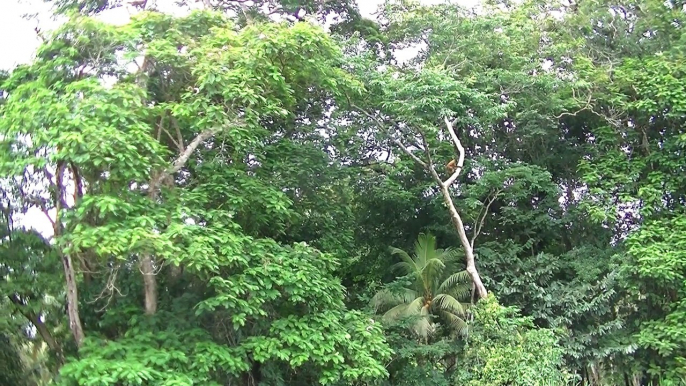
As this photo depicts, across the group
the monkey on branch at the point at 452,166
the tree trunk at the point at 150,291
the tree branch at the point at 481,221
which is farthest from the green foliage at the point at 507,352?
the tree trunk at the point at 150,291

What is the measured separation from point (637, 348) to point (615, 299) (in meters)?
0.85

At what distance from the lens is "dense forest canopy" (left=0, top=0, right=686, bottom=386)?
6.90m

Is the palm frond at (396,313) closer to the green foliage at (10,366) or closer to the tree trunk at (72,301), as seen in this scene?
the tree trunk at (72,301)

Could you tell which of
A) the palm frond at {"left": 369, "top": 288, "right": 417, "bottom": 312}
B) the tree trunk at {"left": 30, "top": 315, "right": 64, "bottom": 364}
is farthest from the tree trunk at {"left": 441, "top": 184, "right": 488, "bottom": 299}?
the tree trunk at {"left": 30, "top": 315, "right": 64, "bottom": 364}

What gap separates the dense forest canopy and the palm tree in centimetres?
5

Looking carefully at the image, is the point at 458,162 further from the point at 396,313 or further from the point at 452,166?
the point at 396,313

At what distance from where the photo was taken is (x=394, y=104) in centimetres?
988

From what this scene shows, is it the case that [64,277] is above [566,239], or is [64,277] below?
below

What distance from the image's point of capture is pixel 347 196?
1116 centimetres

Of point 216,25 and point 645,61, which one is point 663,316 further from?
point 216,25

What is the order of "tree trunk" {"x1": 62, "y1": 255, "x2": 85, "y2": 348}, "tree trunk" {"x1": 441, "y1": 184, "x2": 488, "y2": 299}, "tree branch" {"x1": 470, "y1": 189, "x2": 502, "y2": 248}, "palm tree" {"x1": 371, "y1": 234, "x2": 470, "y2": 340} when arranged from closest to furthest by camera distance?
"tree trunk" {"x1": 62, "y1": 255, "x2": 85, "y2": 348}
"palm tree" {"x1": 371, "y1": 234, "x2": 470, "y2": 340}
"tree trunk" {"x1": 441, "y1": 184, "x2": 488, "y2": 299}
"tree branch" {"x1": 470, "y1": 189, "x2": 502, "y2": 248}

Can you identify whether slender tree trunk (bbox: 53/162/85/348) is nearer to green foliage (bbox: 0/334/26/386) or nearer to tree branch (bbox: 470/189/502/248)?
green foliage (bbox: 0/334/26/386)

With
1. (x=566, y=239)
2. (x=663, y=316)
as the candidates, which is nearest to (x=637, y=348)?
(x=663, y=316)

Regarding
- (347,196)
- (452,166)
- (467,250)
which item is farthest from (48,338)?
(452,166)
